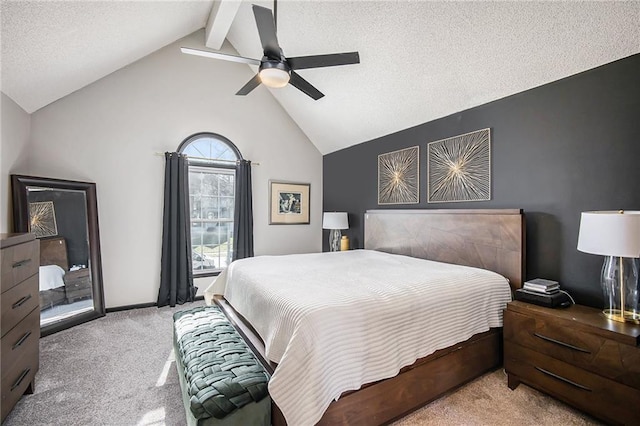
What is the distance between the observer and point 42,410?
1842 millimetres

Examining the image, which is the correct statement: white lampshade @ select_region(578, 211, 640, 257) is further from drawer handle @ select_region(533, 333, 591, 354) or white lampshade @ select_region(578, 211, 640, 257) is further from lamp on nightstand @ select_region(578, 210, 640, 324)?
drawer handle @ select_region(533, 333, 591, 354)

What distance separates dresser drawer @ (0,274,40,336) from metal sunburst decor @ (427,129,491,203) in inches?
148

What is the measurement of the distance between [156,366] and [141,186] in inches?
96.1

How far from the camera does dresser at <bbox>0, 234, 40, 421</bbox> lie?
163 cm

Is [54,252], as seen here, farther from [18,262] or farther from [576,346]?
[576,346]

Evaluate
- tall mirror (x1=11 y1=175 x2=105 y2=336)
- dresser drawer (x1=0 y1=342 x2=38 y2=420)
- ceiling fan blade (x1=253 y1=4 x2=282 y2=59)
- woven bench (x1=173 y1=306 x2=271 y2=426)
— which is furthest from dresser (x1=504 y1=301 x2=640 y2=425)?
→ tall mirror (x1=11 y1=175 x2=105 y2=336)

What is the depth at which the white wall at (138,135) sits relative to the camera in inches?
135

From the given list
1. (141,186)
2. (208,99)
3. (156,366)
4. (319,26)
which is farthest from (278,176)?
(156,366)

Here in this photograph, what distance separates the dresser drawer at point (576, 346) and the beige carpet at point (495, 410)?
35 centimetres

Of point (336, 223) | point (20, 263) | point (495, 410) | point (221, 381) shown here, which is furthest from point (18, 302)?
point (336, 223)

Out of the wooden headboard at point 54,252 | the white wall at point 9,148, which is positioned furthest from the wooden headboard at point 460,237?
the white wall at point 9,148

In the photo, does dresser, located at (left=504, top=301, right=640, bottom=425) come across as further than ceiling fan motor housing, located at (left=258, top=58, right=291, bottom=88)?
No

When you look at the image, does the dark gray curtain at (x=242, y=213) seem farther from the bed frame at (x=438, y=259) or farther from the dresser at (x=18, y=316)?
the dresser at (x=18, y=316)

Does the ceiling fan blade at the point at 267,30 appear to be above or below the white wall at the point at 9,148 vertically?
above
